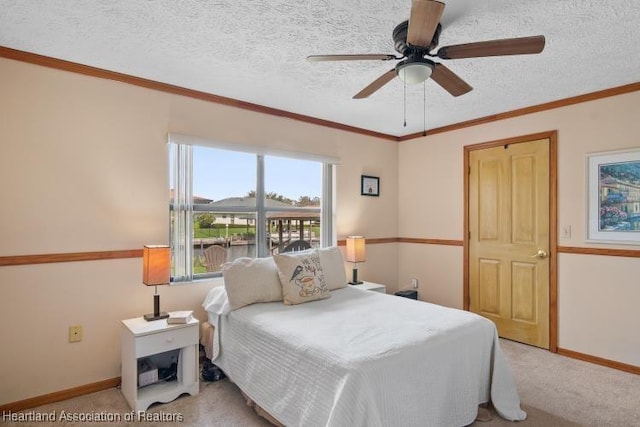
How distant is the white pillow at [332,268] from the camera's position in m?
3.33

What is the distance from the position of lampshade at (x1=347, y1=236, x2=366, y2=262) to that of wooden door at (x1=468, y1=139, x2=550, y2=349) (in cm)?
126

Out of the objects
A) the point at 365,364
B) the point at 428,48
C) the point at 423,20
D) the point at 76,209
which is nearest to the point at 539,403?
the point at 365,364

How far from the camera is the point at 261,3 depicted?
1895 mm

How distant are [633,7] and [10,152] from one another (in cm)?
381

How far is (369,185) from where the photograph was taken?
4605 mm

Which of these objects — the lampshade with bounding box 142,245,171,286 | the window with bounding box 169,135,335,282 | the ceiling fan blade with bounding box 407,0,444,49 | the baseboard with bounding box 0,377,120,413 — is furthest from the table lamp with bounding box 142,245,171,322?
the ceiling fan blade with bounding box 407,0,444,49

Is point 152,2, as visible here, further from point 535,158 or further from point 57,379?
point 535,158

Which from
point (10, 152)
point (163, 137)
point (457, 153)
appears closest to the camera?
point (10, 152)

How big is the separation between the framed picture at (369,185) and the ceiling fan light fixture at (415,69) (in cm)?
253

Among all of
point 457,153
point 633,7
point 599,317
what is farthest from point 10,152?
point 599,317

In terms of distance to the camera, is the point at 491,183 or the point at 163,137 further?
the point at 491,183

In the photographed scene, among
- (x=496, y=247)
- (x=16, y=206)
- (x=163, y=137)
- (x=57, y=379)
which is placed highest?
(x=163, y=137)

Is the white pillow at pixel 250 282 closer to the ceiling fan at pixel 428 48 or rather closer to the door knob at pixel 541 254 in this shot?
the ceiling fan at pixel 428 48

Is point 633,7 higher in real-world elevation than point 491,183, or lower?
Result: higher
